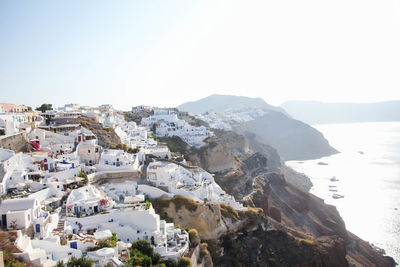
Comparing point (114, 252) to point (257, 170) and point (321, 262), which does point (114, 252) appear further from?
point (257, 170)

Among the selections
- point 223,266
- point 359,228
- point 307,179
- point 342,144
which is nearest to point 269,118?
point 342,144

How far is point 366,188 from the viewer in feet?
201

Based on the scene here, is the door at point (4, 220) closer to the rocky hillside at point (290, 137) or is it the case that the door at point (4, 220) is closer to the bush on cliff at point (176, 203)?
the bush on cliff at point (176, 203)

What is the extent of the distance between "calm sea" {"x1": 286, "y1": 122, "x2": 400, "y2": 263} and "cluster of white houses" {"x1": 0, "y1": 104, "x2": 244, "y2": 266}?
26.9 metres

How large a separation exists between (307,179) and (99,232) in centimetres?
6341

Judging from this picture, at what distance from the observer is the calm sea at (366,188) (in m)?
42.7

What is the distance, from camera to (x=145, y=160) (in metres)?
30.0

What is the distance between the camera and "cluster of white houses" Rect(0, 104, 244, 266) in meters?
14.4

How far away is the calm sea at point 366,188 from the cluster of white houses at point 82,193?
26.9 metres

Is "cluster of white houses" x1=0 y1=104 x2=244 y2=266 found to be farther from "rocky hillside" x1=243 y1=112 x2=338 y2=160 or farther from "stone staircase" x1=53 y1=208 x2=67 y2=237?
"rocky hillside" x1=243 y1=112 x2=338 y2=160

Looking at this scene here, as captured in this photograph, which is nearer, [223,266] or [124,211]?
[124,211]

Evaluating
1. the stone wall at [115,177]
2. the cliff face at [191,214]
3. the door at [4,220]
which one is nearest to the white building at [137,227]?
the door at [4,220]

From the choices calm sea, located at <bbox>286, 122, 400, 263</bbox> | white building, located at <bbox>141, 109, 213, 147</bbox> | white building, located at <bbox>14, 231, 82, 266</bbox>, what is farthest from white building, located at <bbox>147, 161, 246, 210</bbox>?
calm sea, located at <bbox>286, 122, 400, 263</bbox>

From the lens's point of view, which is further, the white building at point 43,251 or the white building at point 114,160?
the white building at point 114,160
